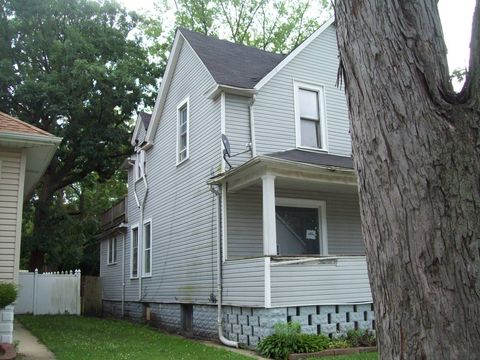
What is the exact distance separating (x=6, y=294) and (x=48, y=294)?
12.0m

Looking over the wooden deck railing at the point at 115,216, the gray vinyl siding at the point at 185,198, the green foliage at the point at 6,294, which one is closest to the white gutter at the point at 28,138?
the green foliage at the point at 6,294

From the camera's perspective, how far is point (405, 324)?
2203 mm

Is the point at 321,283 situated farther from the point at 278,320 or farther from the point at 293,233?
the point at 293,233

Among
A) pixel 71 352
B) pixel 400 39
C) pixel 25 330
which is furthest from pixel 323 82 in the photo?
pixel 400 39

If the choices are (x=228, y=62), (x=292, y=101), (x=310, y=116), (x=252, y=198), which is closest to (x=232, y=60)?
(x=228, y=62)

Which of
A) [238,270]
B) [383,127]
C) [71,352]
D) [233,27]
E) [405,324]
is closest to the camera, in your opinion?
[405,324]

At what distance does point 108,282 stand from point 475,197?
19.8m

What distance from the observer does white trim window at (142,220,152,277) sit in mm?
16112

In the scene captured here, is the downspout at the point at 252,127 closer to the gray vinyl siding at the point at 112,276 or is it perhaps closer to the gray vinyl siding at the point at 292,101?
the gray vinyl siding at the point at 292,101

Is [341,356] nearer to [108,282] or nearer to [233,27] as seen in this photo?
[108,282]

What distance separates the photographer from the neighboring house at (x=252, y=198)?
9.81m

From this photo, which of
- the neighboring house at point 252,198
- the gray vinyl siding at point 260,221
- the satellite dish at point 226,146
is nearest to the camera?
the neighboring house at point 252,198

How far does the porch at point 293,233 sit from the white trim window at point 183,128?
3.19 metres

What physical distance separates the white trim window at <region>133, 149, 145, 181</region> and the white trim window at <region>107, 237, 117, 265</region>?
153 inches
